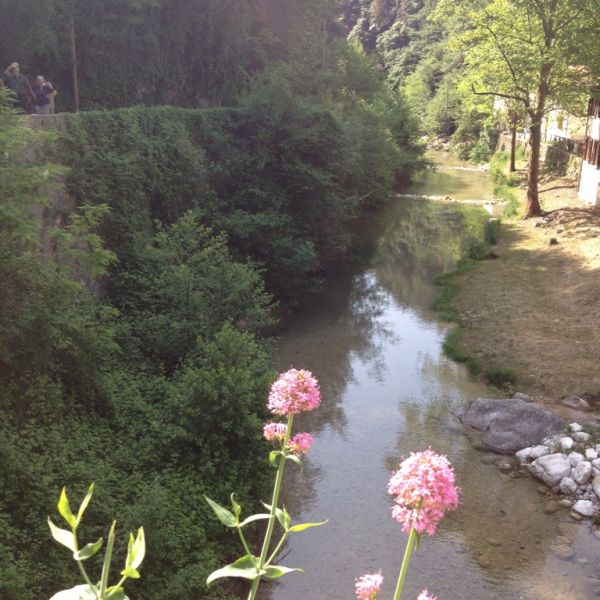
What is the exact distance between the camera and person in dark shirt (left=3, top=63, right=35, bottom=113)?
49.9 feet

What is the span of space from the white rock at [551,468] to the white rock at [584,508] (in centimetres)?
59

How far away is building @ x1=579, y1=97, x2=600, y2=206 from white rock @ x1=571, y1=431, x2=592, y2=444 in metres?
19.5

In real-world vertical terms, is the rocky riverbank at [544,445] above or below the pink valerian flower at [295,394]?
below

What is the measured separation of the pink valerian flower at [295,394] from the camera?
3.15m

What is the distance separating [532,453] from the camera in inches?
463

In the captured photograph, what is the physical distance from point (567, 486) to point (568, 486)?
2cm

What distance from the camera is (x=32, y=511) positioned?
284 inches

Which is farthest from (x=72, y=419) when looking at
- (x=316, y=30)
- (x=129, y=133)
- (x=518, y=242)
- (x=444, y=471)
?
(x=316, y=30)

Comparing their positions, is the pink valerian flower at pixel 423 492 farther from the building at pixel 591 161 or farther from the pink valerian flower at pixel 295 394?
the building at pixel 591 161

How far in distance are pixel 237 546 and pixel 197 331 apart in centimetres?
434

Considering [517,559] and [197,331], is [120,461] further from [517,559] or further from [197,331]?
[517,559]

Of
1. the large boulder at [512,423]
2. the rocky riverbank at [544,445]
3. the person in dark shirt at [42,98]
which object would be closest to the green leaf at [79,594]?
the rocky riverbank at [544,445]

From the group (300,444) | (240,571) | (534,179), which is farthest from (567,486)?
(534,179)

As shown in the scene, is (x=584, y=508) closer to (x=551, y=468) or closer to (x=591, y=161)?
(x=551, y=468)
